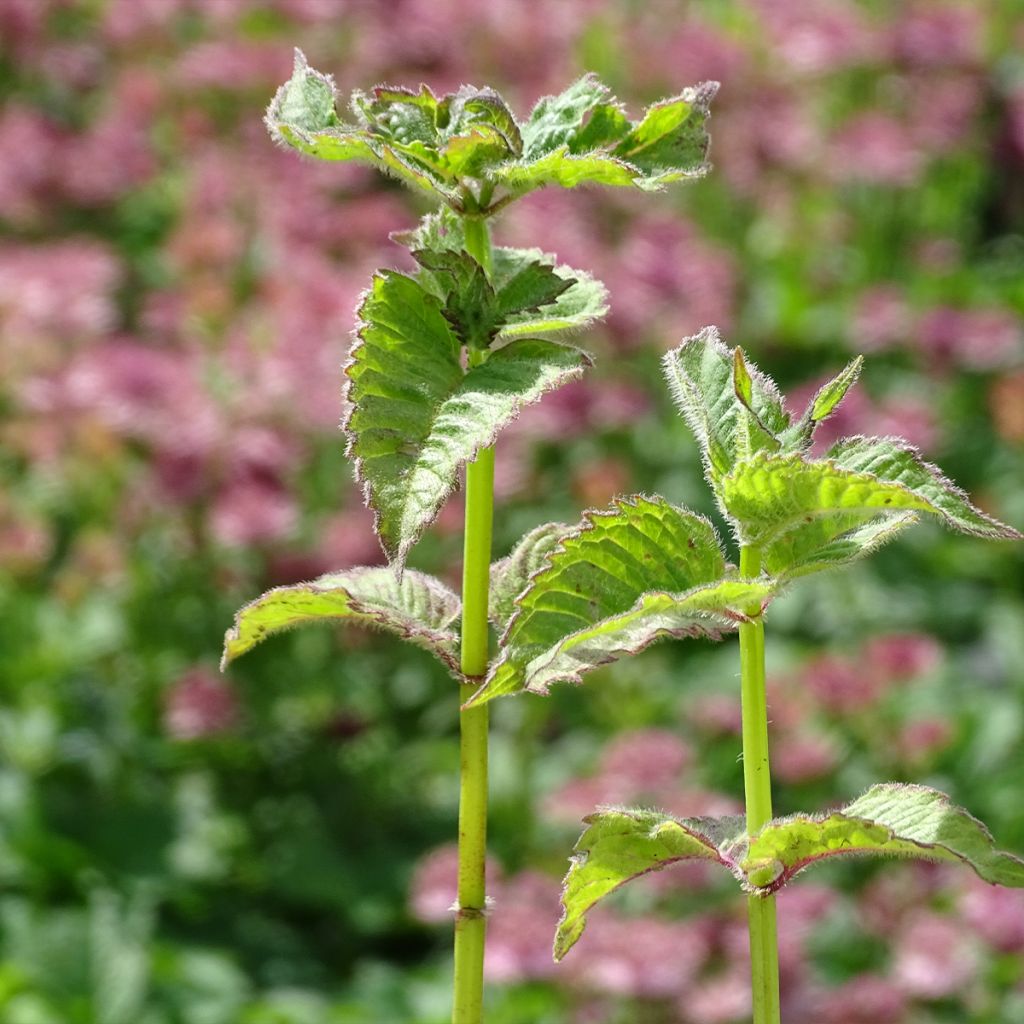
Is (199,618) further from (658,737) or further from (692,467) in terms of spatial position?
(692,467)

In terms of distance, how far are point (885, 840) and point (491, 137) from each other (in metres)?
0.19

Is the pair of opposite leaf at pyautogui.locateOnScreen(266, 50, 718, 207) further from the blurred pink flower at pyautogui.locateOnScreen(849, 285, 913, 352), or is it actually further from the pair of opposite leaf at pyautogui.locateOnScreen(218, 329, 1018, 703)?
the blurred pink flower at pyautogui.locateOnScreen(849, 285, 913, 352)

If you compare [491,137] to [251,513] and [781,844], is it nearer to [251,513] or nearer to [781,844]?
[781,844]

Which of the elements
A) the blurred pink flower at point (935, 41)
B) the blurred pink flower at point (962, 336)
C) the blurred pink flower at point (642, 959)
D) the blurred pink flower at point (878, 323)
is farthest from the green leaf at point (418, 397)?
the blurred pink flower at point (935, 41)

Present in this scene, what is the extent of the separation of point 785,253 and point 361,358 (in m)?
2.96

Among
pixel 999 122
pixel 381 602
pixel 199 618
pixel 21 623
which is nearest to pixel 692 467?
pixel 199 618

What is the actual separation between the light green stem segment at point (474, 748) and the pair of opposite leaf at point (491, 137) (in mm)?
21

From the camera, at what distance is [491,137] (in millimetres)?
419

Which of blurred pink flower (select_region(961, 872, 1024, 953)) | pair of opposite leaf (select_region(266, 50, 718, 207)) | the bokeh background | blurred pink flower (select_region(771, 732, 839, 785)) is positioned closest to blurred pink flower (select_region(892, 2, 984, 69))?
the bokeh background

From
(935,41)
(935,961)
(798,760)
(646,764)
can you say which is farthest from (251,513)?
(935,41)

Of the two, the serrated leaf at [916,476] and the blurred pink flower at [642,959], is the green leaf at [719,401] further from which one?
the blurred pink flower at [642,959]

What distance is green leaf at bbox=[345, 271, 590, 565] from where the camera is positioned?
0.41 m

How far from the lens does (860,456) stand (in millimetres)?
412

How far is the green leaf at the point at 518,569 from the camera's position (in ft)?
1.58
